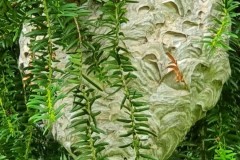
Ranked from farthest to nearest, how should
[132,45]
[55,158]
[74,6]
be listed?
[55,158], [132,45], [74,6]

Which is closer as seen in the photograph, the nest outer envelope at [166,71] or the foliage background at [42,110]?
the foliage background at [42,110]

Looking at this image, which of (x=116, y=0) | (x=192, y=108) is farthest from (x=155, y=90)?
(x=116, y=0)

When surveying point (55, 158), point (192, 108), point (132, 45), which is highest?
point (132, 45)

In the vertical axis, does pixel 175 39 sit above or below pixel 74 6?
below

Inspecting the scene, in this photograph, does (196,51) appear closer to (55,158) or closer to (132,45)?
(132,45)

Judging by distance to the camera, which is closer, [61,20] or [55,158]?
[61,20]

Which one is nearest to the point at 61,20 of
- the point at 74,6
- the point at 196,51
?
the point at 74,6

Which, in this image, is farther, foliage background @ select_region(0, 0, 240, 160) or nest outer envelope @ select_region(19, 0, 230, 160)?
nest outer envelope @ select_region(19, 0, 230, 160)

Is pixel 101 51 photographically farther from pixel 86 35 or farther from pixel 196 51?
pixel 196 51

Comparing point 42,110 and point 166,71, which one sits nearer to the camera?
point 42,110

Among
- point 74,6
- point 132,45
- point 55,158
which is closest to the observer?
point 74,6
